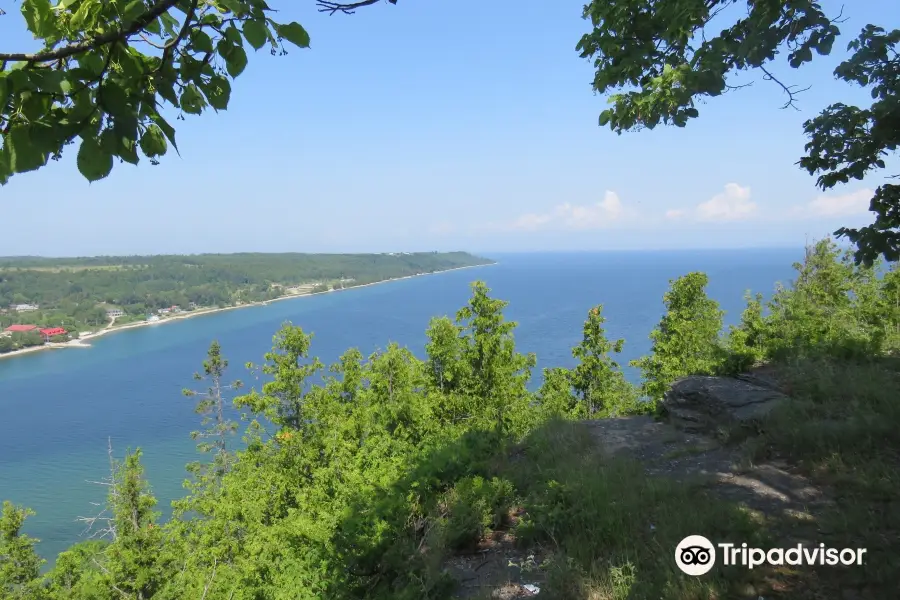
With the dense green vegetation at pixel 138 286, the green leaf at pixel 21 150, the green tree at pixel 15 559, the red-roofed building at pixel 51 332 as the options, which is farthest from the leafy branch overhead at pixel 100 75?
the red-roofed building at pixel 51 332

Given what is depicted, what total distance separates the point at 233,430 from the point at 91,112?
31.2 m

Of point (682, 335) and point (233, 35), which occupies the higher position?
point (233, 35)

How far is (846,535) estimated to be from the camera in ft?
10.9

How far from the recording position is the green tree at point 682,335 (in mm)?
21562

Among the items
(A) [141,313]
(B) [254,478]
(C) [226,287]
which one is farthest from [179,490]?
(C) [226,287]

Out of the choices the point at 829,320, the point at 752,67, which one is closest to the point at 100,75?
the point at 752,67

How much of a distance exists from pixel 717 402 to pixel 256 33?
7.46m

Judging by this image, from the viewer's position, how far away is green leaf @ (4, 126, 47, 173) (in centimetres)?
123

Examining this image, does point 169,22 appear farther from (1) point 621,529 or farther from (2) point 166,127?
(1) point 621,529

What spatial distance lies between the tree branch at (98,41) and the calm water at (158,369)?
41669 millimetres

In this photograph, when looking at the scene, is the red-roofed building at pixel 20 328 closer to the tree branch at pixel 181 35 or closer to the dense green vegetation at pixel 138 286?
the dense green vegetation at pixel 138 286

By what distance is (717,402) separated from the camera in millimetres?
7008

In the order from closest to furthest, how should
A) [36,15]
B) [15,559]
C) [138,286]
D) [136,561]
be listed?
[36,15]
[136,561]
[15,559]
[138,286]

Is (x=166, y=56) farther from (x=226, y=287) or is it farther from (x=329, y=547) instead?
(x=226, y=287)
